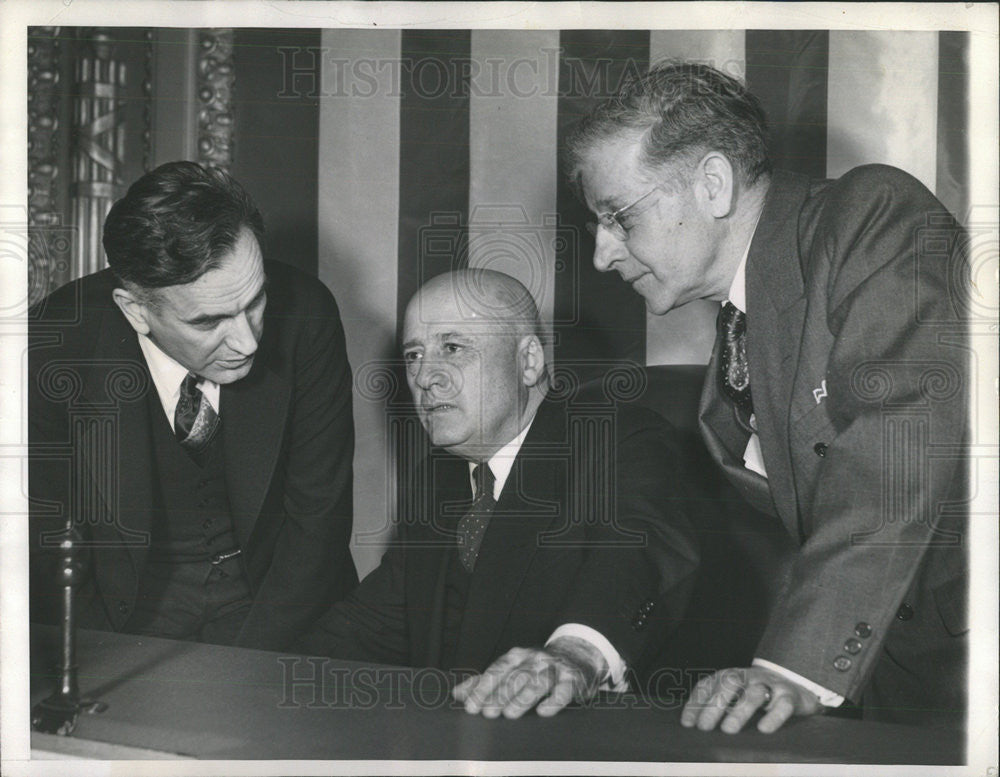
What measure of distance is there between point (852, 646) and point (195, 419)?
5.05 ft

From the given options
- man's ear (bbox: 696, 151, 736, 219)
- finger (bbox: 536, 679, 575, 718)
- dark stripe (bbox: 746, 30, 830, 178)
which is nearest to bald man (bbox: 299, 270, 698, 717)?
finger (bbox: 536, 679, 575, 718)

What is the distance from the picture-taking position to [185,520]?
2.53 meters

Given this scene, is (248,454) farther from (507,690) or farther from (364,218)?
(507,690)

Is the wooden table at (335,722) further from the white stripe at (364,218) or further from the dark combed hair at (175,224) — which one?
the dark combed hair at (175,224)

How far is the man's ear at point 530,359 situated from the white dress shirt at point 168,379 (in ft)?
2.35

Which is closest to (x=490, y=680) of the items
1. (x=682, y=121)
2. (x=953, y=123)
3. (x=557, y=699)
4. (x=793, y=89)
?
(x=557, y=699)

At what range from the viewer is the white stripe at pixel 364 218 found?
8.25 ft

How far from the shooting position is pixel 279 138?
255cm

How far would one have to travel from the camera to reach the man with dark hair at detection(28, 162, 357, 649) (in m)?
2.53

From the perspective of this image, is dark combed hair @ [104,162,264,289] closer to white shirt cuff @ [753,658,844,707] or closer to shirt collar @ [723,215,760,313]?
shirt collar @ [723,215,760,313]

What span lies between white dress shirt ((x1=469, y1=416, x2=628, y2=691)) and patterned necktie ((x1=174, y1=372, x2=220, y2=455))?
62cm

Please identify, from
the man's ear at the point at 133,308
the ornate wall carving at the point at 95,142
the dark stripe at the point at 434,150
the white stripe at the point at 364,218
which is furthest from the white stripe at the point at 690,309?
the ornate wall carving at the point at 95,142

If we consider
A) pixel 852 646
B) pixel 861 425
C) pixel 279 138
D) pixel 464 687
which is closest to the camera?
pixel 852 646

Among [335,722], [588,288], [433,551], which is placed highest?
[588,288]
